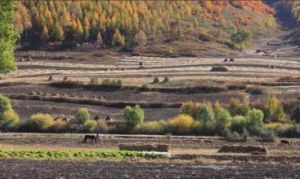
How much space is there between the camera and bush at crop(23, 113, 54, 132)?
65000 millimetres

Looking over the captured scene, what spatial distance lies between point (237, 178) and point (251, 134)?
26.6 m

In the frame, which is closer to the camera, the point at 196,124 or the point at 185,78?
the point at 196,124

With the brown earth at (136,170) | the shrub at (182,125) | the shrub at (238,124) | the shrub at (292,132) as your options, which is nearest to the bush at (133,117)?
the shrub at (182,125)

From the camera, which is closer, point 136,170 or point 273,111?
point 136,170

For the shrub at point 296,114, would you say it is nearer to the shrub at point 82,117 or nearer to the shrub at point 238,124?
the shrub at point 238,124

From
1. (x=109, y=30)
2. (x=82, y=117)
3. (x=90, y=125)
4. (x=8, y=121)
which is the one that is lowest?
(x=90, y=125)

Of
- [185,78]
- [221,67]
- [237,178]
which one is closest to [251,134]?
[237,178]

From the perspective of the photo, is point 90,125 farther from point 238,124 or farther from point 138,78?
point 138,78

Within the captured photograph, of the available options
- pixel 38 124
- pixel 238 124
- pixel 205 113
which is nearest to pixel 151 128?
pixel 205 113

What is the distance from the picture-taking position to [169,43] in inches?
6895

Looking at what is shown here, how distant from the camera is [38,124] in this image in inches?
2569

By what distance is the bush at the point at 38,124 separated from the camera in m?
65.0

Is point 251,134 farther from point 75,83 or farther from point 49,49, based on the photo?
point 49,49

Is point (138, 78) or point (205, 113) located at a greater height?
point (205, 113)
